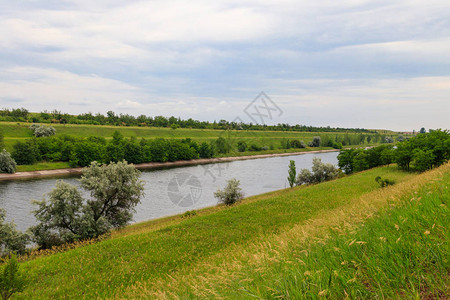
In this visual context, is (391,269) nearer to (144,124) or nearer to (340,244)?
(340,244)

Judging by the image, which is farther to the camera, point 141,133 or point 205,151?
point 141,133

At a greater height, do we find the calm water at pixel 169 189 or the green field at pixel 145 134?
the green field at pixel 145 134

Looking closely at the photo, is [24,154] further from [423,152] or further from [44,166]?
[423,152]

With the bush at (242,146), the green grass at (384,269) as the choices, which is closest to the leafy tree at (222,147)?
the bush at (242,146)

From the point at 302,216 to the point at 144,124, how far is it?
14813 centimetres

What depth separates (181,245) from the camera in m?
19.0

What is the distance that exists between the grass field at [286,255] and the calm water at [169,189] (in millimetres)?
11937

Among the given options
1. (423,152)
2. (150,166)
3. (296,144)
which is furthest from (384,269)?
(296,144)

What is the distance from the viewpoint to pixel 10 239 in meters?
23.5

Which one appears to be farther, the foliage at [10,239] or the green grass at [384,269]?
the foliage at [10,239]

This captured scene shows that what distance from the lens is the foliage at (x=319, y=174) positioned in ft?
201

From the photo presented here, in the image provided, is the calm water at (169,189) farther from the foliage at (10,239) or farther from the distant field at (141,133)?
the distant field at (141,133)

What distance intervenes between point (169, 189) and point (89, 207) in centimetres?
3100

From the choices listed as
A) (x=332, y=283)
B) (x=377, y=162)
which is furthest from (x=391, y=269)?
(x=377, y=162)
